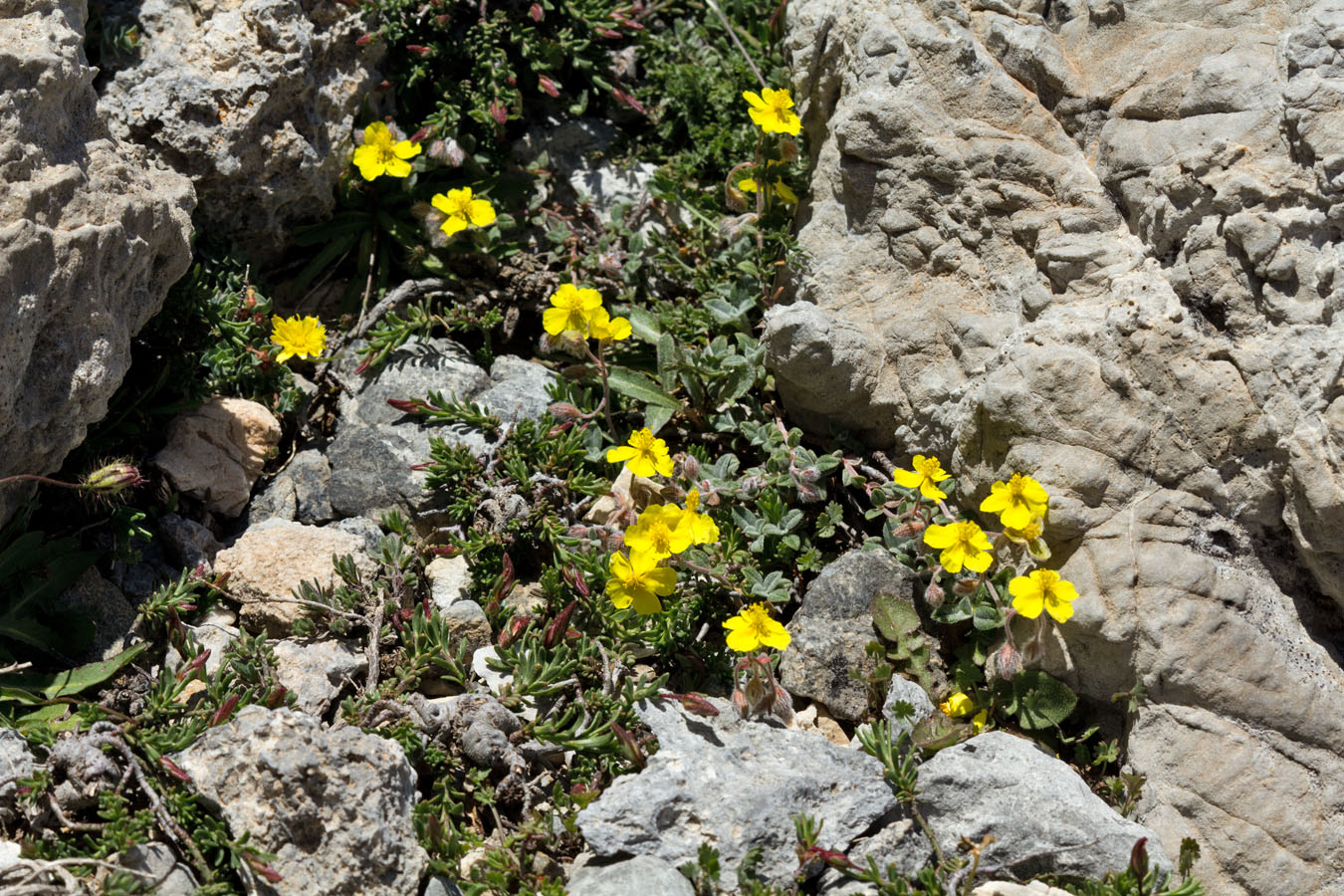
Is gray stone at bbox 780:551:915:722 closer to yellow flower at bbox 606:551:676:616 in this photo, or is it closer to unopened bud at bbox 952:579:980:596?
unopened bud at bbox 952:579:980:596

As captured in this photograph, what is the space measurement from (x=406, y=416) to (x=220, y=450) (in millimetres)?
813

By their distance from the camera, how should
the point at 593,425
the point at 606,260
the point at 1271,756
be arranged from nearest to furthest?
the point at 1271,756, the point at 593,425, the point at 606,260

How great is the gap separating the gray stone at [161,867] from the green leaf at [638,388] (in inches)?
103

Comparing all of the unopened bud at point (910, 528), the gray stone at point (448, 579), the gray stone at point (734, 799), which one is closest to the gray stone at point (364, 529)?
the gray stone at point (448, 579)

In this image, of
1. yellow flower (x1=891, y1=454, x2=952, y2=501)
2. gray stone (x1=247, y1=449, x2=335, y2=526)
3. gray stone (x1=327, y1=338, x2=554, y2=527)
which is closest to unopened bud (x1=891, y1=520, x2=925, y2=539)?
yellow flower (x1=891, y1=454, x2=952, y2=501)

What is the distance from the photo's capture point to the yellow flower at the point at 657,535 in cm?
425

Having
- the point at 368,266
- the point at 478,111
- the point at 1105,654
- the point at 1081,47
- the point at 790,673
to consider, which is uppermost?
the point at 1081,47

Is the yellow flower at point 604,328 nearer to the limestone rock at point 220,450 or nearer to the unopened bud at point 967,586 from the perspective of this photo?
the limestone rock at point 220,450

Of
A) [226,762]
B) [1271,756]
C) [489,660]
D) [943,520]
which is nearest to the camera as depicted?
[226,762]

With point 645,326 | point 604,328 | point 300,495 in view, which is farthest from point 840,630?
point 300,495

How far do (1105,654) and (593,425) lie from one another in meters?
2.36

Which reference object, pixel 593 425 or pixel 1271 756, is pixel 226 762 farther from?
pixel 1271 756

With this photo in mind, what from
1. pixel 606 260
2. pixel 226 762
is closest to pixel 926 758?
pixel 226 762

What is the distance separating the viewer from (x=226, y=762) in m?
3.57
